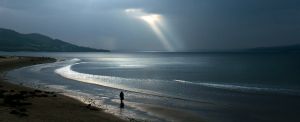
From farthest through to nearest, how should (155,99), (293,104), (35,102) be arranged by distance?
(155,99) → (293,104) → (35,102)

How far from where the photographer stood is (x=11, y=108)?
29078mm

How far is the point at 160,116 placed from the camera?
31.1 meters

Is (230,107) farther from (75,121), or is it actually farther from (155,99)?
(75,121)

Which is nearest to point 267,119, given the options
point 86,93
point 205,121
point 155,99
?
point 205,121

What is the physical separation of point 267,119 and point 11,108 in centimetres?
2215

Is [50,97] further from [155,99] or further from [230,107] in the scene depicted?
[230,107]

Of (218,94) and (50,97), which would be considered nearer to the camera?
(50,97)

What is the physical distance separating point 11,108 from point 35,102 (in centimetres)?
524

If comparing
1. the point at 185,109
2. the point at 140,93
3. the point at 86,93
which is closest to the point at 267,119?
the point at 185,109

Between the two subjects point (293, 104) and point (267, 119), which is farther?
point (293, 104)

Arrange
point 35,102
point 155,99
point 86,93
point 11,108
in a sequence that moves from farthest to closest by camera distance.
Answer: point 86,93
point 155,99
point 35,102
point 11,108

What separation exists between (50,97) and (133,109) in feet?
35.5

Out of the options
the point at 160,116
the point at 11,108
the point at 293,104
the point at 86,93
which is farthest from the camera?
the point at 86,93

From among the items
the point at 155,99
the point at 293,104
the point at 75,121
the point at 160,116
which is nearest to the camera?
the point at 75,121
